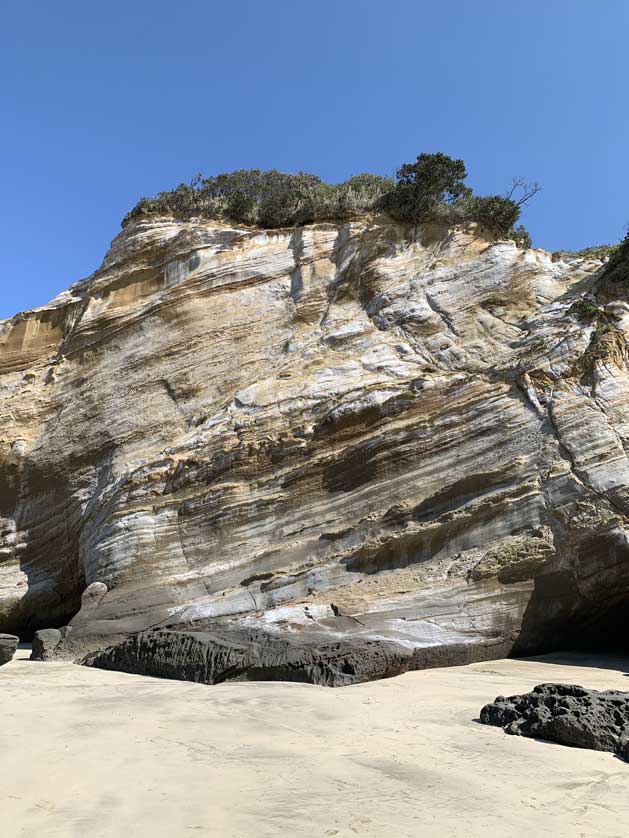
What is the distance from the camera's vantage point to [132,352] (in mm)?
15750

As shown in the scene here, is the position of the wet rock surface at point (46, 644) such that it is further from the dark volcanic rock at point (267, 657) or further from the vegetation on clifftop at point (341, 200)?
the vegetation on clifftop at point (341, 200)

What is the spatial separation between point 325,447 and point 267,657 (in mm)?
4565

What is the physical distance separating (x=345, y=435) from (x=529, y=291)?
4.81 meters

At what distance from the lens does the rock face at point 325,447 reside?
9.40 metres

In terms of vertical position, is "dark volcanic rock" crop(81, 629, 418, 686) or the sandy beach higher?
"dark volcanic rock" crop(81, 629, 418, 686)

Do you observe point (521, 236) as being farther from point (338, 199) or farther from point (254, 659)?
point (254, 659)

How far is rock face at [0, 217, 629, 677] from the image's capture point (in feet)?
30.8

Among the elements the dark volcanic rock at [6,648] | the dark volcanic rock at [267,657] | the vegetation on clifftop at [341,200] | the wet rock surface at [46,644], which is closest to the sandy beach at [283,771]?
the dark volcanic rock at [267,657]

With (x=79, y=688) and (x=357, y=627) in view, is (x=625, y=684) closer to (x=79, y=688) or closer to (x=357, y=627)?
(x=357, y=627)

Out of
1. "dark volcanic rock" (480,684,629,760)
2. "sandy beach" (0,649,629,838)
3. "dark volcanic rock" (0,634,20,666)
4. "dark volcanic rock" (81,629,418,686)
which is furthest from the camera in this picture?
"dark volcanic rock" (0,634,20,666)

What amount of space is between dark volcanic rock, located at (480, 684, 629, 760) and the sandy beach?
186mm

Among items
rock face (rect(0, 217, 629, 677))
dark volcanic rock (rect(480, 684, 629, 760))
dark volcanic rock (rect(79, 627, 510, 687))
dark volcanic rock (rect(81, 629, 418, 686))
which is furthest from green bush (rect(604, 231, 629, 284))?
dark volcanic rock (rect(480, 684, 629, 760))

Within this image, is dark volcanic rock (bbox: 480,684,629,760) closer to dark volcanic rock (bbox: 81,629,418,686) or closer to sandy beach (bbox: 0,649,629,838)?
sandy beach (bbox: 0,649,629,838)

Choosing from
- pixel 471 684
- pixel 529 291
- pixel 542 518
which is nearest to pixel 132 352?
pixel 529 291
